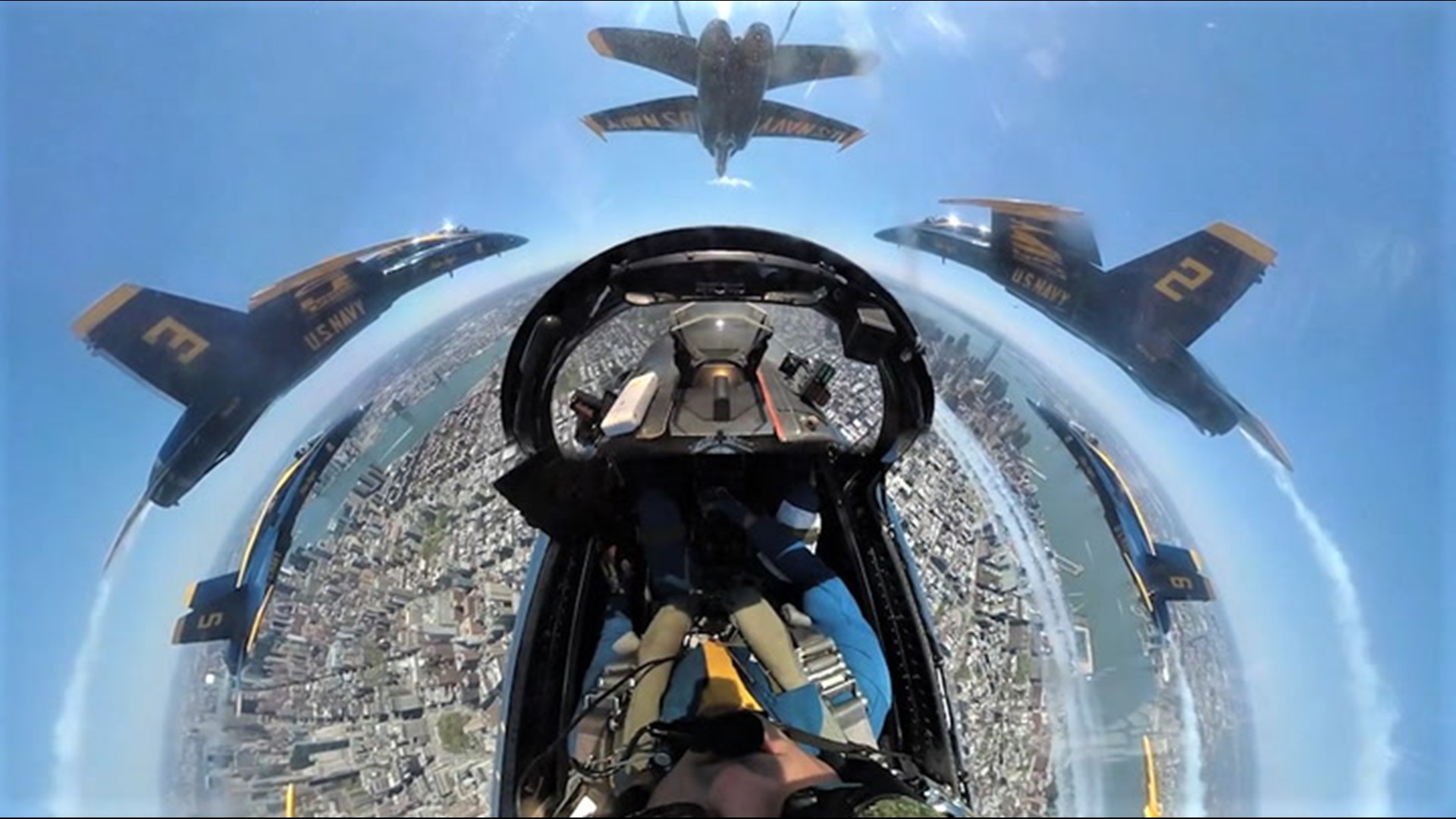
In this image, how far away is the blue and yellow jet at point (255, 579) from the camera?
168cm

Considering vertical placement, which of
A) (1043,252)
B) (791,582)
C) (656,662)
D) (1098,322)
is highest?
(1043,252)

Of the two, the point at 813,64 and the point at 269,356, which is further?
the point at 813,64

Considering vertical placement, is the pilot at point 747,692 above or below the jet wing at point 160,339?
below

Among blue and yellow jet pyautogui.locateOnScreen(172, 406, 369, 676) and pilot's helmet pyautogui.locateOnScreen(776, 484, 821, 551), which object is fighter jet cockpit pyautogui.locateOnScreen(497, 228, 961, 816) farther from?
blue and yellow jet pyautogui.locateOnScreen(172, 406, 369, 676)

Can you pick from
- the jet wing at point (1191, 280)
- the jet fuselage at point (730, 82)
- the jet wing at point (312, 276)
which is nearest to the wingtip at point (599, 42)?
the jet fuselage at point (730, 82)

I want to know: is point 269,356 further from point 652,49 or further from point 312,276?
point 652,49

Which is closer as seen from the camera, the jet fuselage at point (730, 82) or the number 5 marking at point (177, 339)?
the number 5 marking at point (177, 339)

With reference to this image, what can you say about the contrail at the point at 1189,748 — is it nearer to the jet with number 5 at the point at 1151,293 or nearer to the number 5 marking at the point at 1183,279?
the jet with number 5 at the point at 1151,293

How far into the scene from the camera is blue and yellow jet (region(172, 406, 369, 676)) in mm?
1676

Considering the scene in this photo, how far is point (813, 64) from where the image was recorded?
3787 millimetres

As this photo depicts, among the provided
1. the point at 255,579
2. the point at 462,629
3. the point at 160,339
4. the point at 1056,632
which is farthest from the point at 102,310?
the point at 1056,632

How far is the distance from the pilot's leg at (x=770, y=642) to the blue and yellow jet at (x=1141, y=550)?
1.04m

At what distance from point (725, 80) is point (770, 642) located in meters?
3.48

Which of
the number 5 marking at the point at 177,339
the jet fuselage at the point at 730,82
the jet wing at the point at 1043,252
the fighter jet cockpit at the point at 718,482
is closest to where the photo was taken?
the fighter jet cockpit at the point at 718,482
